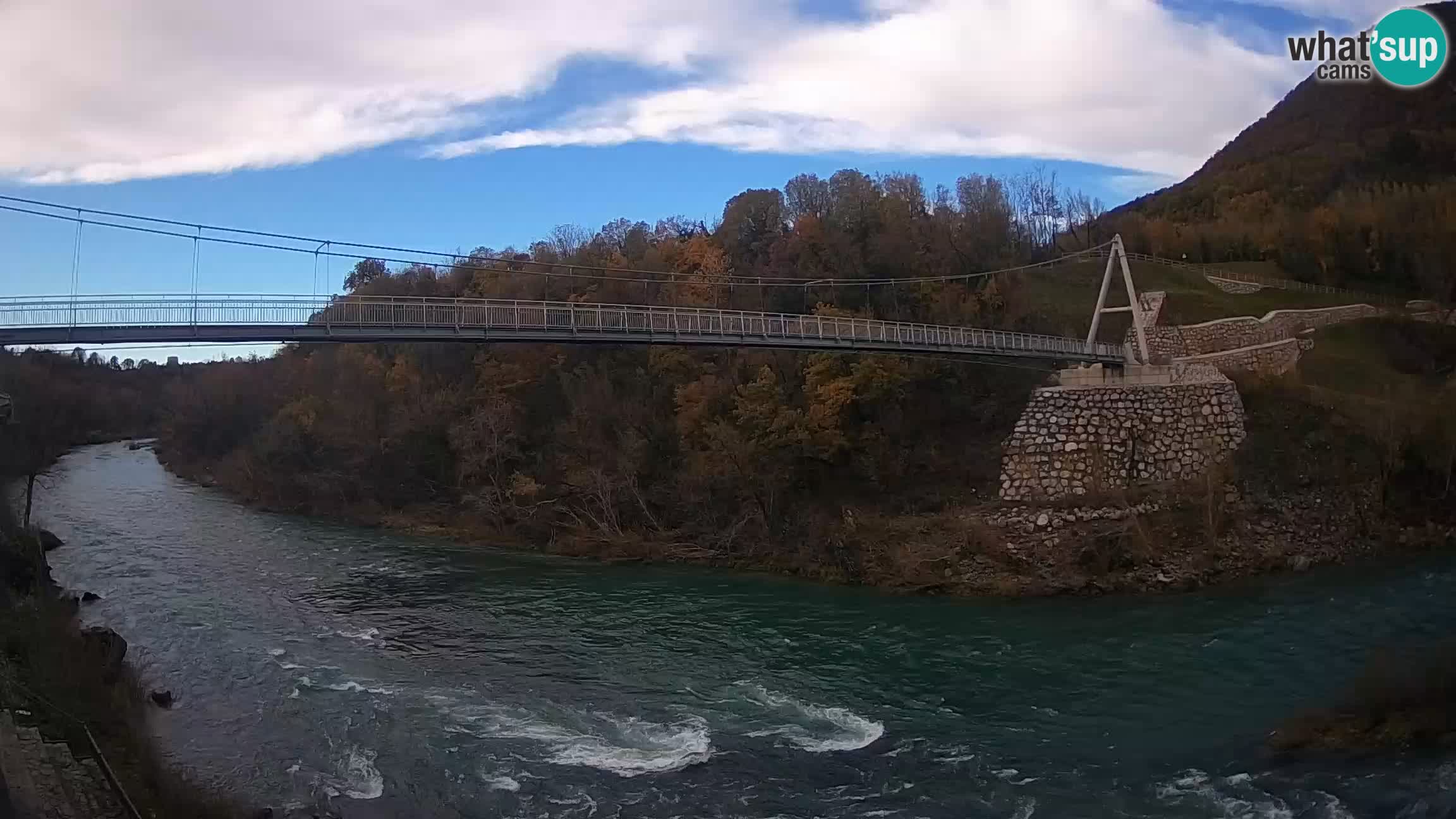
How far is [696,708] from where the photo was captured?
15078 millimetres

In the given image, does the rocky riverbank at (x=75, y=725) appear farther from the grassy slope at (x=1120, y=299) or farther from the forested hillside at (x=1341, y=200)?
the forested hillside at (x=1341, y=200)

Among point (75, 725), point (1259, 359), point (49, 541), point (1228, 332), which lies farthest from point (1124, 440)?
point (49, 541)

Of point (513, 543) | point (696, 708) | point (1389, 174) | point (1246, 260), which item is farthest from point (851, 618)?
point (1389, 174)

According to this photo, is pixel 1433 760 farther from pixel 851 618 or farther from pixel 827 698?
pixel 851 618

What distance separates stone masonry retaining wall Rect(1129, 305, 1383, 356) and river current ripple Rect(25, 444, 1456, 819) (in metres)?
12.5

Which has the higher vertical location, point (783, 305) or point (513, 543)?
point (783, 305)

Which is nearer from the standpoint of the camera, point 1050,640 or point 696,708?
point 696,708

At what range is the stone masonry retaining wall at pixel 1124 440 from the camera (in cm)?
2553

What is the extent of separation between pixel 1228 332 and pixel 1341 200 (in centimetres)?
2199

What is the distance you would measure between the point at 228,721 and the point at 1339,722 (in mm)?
16214

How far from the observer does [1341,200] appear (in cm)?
4825

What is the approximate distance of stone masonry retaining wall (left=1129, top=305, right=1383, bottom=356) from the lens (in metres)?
33.1

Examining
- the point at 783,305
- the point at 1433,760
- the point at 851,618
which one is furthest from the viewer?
the point at 783,305

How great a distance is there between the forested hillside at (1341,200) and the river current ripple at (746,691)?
26321 mm
